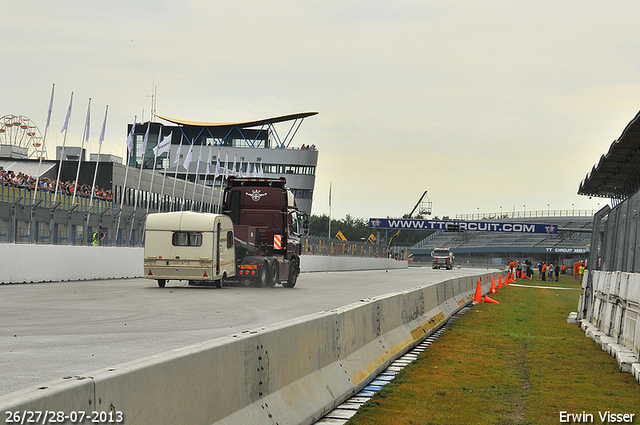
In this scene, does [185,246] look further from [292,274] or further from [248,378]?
[248,378]

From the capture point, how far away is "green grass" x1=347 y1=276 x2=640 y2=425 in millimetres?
8117

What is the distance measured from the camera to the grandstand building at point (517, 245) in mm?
129875

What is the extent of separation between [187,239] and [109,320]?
36.1 ft

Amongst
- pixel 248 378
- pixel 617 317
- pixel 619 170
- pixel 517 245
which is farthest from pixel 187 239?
pixel 517 245

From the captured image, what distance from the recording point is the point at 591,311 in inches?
720

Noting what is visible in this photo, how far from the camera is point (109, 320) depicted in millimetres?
15562

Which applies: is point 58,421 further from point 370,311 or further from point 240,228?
point 240,228

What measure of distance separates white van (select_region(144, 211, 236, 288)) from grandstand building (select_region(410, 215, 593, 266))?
99904 millimetres

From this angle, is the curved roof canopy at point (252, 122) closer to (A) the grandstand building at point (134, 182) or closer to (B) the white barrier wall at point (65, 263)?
(A) the grandstand building at point (134, 182)

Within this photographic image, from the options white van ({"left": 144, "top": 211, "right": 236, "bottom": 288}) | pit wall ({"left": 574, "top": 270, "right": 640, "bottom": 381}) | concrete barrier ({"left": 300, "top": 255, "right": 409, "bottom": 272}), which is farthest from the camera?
concrete barrier ({"left": 300, "top": 255, "right": 409, "bottom": 272})

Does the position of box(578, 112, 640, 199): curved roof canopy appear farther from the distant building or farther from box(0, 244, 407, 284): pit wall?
the distant building

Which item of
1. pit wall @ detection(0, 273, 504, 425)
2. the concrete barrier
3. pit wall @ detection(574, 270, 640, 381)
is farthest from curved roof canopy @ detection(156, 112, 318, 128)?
pit wall @ detection(0, 273, 504, 425)

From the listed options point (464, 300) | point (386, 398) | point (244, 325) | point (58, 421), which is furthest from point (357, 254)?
point (58, 421)

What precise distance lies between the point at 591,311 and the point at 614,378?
7.88m
